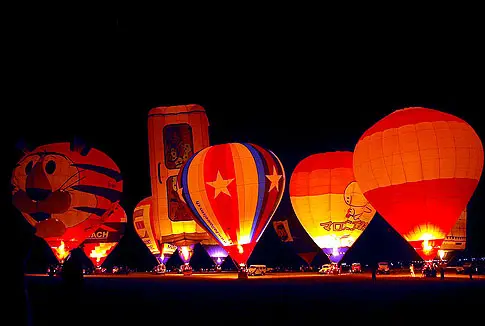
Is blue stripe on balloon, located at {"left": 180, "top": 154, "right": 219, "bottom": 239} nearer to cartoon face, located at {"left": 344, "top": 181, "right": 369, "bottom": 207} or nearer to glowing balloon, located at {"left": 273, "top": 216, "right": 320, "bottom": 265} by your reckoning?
cartoon face, located at {"left": 344, "top": 181, "right": 369, "bottom": 207}

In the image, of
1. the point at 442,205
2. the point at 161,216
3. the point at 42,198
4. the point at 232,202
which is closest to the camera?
the point at 42,198

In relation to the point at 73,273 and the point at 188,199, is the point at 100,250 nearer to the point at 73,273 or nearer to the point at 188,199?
the point at 188,199

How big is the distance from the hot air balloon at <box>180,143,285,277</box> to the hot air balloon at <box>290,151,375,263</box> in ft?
9.97

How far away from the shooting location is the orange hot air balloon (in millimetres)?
18219

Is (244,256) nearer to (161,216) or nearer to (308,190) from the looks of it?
(308,190)

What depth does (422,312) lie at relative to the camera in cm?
739

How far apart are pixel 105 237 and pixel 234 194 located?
18368 mm

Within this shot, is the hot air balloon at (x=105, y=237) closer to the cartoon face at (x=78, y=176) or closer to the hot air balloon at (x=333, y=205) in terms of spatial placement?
the cartoon face at (x=78, y=176)

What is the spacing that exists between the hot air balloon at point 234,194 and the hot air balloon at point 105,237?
16.5m

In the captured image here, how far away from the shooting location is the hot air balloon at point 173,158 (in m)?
26.1

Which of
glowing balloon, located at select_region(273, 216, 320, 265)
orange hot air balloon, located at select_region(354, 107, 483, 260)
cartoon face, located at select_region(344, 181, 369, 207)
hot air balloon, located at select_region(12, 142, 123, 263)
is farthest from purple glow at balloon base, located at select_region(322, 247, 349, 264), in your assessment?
hot air balloon, located at select_region(12, 142, 123, 263)

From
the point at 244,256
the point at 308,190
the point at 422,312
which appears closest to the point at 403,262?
the point at 308,190

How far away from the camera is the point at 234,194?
806 inches

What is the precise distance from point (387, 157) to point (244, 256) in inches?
230
